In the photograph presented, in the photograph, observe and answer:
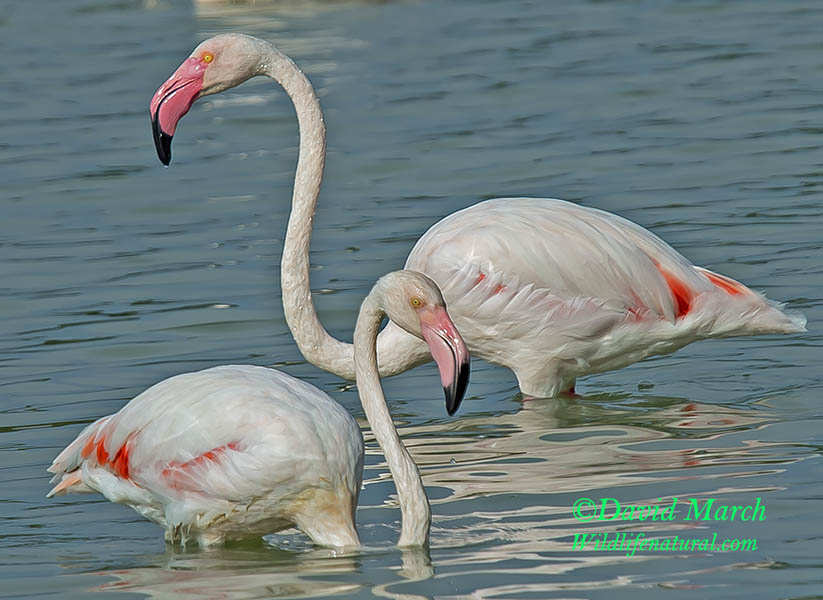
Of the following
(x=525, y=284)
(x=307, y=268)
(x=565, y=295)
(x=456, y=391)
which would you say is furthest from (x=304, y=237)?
(x=456, y=391)

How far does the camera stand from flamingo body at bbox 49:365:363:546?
5.50m

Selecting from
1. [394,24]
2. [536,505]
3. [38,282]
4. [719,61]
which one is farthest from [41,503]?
[394,24]

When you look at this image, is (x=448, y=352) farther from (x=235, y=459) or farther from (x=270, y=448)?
(x=235, y=459)

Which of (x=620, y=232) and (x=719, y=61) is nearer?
(x=620, y=232)

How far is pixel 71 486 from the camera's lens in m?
6.04

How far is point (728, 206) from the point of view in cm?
1046

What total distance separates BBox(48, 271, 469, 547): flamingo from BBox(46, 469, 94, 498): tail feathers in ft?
0.46

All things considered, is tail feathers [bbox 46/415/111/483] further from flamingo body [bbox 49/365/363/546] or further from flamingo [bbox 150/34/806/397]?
flamingo [bbox 150/34/806/397]

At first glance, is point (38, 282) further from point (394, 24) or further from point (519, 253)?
point (394, 24)

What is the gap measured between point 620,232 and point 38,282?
3.96 metres

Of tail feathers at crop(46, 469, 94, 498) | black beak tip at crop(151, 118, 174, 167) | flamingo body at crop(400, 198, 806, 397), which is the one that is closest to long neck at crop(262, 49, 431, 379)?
flamingo body at crop(400, 198, 806, 397)

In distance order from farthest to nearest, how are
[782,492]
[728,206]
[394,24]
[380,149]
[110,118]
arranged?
[394,24] < [110,118] < [380,149] < [728,206] < [782,492]

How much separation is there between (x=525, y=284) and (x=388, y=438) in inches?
66.0

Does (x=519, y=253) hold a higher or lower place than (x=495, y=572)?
higher
